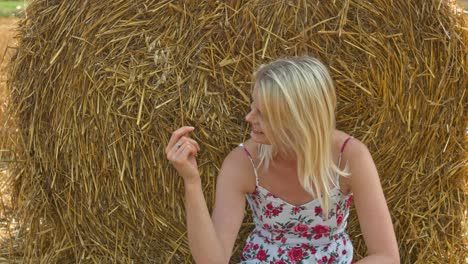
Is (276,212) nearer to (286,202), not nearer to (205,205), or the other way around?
(286,202)

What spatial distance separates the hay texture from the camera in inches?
110

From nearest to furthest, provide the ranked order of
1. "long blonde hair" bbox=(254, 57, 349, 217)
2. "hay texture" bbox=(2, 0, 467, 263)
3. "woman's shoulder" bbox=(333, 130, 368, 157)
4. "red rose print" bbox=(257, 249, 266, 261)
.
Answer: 1. "long blonde hair" bbox=(254, 57, 349, 217)
2. "woman's shoulder" bbox=(333, 130, 368, 157)
3. "red rose print" bbox=(257, 249, 266, 261)
4. "hay texture" bbox=(2, 0, 467, 263)

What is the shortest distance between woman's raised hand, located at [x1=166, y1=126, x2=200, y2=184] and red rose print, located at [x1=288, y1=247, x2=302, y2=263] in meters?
0.39

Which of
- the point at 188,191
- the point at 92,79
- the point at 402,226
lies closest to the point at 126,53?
the point at 92,79

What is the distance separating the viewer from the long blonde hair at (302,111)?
232cm

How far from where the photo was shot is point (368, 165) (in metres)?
2.46

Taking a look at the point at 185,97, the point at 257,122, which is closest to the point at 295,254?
the point at 257,122

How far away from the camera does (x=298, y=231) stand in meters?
2.56

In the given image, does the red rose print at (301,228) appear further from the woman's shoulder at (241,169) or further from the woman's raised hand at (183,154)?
the woman's raised hand at (183,154)

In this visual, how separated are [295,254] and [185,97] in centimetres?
64

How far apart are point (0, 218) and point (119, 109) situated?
1.21 meters

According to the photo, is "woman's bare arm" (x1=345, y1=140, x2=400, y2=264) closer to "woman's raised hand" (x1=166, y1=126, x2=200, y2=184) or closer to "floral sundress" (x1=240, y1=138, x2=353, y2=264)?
"floral sundress" (x1=240, y1=138, x2=353, y2=264)

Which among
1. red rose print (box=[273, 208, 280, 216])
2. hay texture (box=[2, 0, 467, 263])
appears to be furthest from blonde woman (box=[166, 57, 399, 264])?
hay texture (box=[2, 0, 467, 263])

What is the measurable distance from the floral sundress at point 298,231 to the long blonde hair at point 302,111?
116mm
